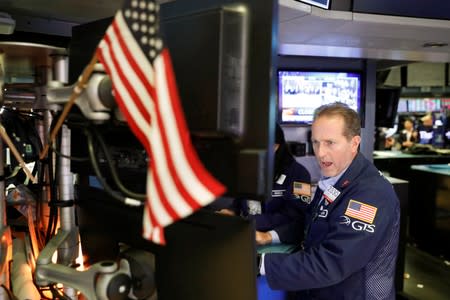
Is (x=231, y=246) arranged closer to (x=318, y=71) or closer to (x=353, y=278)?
(x=353, y=278)

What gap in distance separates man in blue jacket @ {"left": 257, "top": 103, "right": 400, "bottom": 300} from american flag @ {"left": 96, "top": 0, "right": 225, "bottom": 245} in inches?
33.8

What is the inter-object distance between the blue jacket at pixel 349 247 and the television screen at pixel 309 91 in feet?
7.91

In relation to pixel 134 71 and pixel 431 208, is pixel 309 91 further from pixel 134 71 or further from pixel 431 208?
pixel 134 71

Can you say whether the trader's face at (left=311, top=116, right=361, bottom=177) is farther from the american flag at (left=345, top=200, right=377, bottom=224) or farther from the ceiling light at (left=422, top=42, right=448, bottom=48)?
the ceiling light at (left=422, top=42, right=448, bottom=48)

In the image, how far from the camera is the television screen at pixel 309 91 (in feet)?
13.4

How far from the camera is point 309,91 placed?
13.6 feet

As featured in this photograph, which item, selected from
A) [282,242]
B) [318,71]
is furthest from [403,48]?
[282,242]

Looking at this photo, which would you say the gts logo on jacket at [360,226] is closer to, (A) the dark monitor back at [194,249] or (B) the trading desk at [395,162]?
(A) the dark monitor back at [194,249]

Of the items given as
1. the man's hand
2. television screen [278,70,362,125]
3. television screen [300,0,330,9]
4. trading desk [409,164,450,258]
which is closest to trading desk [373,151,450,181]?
trading desk [409,164,450,258]

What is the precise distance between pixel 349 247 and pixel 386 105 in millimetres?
3652

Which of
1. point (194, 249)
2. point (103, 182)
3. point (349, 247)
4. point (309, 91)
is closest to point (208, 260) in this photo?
point (194, 249)

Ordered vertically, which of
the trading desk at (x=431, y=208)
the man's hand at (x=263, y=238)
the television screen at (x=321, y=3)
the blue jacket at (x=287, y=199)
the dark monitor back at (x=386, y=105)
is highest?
the television screen at (x=321, y=3)

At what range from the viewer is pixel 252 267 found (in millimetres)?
833

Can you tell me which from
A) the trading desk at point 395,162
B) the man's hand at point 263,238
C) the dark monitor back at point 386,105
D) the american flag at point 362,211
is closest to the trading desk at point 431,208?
the dark monitor back at point 386,105
